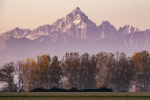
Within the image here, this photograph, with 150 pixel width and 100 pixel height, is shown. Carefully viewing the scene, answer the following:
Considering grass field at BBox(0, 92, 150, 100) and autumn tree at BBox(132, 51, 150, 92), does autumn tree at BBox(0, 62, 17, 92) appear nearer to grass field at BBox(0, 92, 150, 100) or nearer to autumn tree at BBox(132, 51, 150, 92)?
autumn tree at BBox(132, 51, 150, 92)

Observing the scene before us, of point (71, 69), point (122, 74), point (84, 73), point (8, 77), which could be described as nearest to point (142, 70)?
point (122, 74)

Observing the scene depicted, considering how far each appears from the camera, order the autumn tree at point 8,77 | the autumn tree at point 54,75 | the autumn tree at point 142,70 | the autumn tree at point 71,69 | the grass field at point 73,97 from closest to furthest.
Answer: the grass field at point 73,97, the autumn tree at point 8,77, the autumn tree at point 54,75, the autumn tree at point 142,70, the autumn tree at point 71,69

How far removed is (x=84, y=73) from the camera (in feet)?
296

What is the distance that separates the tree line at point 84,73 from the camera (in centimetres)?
8750

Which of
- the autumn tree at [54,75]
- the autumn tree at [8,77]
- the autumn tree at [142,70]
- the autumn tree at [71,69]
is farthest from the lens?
the autumn tree at [71,69]

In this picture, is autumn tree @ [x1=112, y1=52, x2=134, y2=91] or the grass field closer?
the grass field

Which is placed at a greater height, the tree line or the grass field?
the tree line

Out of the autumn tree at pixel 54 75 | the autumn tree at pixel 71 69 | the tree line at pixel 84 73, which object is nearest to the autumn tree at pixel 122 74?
the tree line at pixel 84 73

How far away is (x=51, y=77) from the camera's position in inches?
3430

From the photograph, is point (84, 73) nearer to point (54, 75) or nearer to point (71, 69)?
point (71, 69)

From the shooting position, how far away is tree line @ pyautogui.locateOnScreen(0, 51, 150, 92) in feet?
287

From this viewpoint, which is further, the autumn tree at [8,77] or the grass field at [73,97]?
the autumn tree at [8,77]

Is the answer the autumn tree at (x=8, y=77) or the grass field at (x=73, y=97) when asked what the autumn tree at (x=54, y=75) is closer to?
the autumn tree at (x=8, y=77)

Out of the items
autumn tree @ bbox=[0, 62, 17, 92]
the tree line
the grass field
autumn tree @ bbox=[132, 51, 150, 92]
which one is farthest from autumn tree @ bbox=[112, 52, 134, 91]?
the grass field
